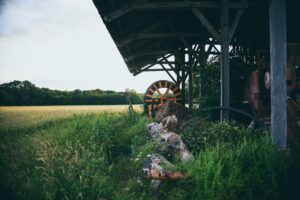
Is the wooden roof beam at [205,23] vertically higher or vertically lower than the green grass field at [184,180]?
higher

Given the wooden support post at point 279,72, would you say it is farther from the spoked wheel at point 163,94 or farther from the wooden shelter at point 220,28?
the spoked wheel at point 163,94

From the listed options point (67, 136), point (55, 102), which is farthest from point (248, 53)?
point (55, 102)

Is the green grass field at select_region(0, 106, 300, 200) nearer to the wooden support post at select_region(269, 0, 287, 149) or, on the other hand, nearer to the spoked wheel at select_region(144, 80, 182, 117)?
the wooden support post at select_region(269, 0, 287, 149)

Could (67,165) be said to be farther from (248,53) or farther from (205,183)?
(248,53)

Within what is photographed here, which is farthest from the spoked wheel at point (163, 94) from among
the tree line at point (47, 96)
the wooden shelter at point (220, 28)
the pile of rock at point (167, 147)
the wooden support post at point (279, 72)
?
the tree line at point (47, 96)

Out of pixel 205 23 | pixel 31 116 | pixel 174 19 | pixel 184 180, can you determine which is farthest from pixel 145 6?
pixel 31 116

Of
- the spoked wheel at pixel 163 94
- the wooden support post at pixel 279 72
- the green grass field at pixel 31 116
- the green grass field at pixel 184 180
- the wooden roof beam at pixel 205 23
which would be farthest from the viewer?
the spoked wheel at pixel 163 94

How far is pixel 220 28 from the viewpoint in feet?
24.2

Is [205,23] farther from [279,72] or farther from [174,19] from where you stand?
[174,19]

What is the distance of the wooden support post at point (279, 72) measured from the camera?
391 centimetres

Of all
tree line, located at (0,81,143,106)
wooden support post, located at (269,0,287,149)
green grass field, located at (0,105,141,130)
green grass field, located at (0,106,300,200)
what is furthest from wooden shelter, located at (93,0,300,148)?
tree line, located at (0,81,143,106)

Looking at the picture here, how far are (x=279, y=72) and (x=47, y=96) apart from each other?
43.1 metres

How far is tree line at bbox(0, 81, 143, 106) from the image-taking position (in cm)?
3402

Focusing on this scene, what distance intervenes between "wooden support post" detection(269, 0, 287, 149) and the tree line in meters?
25.8
